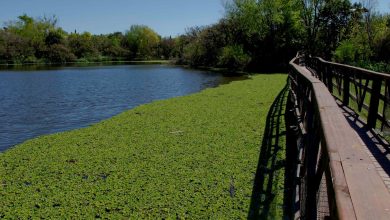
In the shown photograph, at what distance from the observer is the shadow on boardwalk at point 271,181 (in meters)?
4.68

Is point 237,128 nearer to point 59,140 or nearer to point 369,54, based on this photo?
point 59,140

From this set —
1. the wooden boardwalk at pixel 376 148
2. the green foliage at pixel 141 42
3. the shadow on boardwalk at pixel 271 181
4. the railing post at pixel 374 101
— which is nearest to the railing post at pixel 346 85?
the wooden boardwalk at pixel 376 148

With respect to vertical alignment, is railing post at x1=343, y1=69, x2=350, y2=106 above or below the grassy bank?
above

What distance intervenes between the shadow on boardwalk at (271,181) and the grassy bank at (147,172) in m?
0.02

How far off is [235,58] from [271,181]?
113 ft

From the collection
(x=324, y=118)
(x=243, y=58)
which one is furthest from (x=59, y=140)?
(x=243, y=58)

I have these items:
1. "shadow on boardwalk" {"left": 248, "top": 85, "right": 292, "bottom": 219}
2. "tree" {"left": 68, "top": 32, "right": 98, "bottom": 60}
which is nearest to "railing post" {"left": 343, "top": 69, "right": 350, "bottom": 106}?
"shadow on boardwalk" {"left": 248, "top": 85, "right": 292, "bottom": 219}

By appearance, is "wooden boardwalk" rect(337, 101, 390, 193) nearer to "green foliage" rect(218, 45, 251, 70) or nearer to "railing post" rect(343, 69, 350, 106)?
"railing post" rect(343, 69, 350, 106)

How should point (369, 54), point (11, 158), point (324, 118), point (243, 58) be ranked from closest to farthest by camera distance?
point (324, 118) → point (11, 158) → point (369, 54) → point (243, 58)

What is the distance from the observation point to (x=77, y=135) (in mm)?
9133

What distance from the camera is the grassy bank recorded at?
4.85m

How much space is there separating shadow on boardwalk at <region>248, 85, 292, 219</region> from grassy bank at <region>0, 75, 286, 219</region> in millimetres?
16

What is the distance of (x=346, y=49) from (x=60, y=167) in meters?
28.1

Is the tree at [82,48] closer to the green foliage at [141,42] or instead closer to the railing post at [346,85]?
the green foliage at [141,42]
